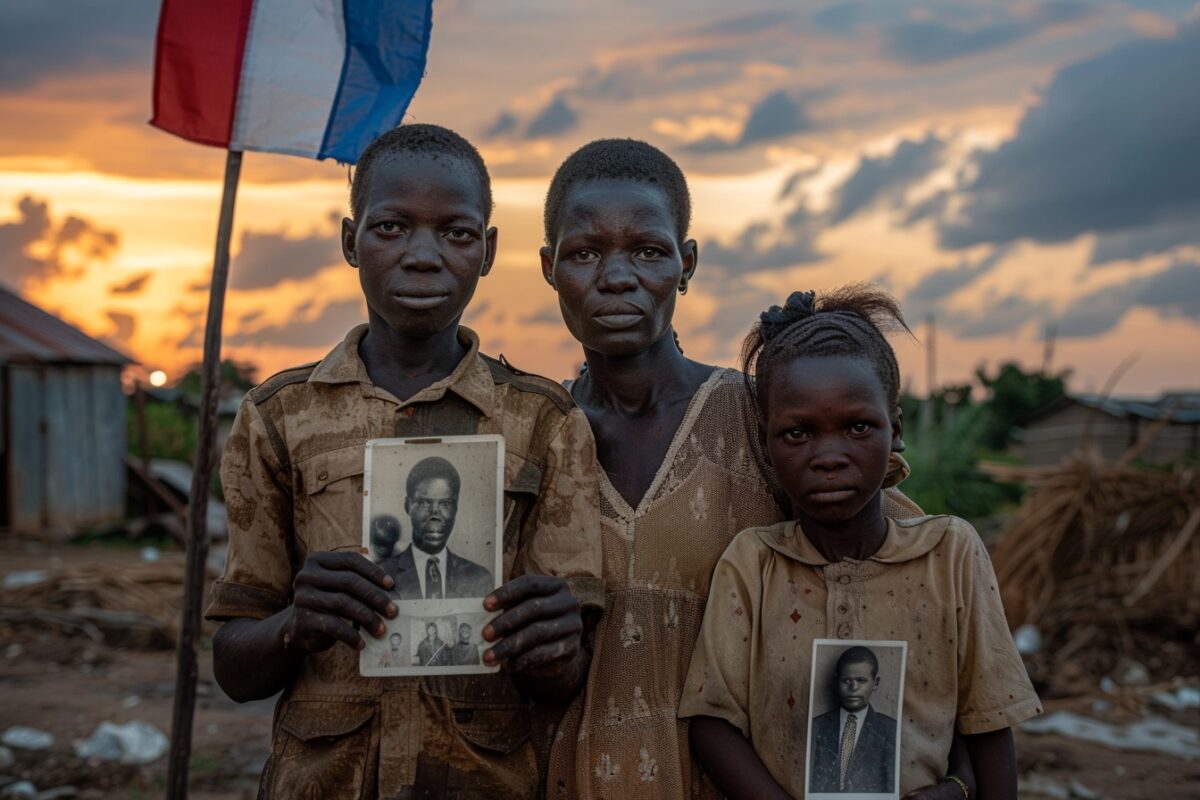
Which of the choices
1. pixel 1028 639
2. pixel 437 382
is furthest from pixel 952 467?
pixel 437 382

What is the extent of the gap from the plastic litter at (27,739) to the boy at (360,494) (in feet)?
17.5

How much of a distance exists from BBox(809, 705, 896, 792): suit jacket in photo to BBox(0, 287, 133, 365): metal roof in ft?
53.2

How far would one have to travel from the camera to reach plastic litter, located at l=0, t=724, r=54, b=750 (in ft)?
21.6

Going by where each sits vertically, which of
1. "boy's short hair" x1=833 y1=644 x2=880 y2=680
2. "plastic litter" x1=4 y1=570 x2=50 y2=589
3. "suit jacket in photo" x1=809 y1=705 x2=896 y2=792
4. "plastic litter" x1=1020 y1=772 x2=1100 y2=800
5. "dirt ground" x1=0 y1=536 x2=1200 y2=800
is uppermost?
"boy's short hair" x1=833 y1=644 x2=880 y2=680

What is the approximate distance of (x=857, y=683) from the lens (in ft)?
7.07

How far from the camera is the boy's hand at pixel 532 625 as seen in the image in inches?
75.9

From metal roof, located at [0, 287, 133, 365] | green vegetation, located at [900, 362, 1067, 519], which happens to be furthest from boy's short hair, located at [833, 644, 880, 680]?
metal roof, located at [0, 287, 133, 365]

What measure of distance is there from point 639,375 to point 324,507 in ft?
2.71

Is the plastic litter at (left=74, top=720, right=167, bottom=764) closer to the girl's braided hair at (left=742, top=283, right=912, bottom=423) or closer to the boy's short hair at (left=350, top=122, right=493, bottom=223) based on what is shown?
the boy's short hair at (left=350, top=122, right=493, bottom=223)

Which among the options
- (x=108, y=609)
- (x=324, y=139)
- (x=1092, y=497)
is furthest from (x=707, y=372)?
(x=108, y=609)

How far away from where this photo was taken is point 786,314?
2.51 m

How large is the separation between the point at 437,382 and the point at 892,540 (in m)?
1.05

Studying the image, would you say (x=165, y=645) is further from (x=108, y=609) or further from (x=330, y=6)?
(x=330, y=6)

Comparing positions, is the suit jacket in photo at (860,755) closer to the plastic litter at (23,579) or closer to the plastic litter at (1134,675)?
the plastic litter at (1134,675)
